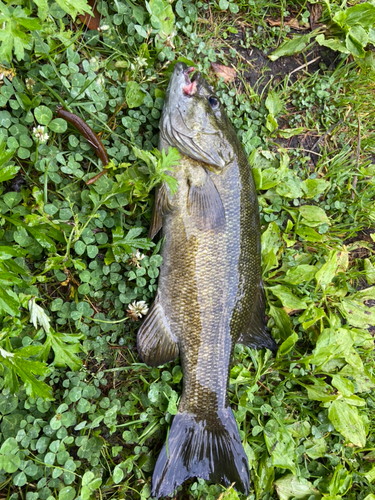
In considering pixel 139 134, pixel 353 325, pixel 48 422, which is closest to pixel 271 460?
pixel 353 325

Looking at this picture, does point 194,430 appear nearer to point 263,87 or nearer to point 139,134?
point 139,134

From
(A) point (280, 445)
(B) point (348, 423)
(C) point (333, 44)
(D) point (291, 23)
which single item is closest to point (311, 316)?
(B) point (348, 423)

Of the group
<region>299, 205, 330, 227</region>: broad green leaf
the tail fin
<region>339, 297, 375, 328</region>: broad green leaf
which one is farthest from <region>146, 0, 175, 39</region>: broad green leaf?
the tail fin

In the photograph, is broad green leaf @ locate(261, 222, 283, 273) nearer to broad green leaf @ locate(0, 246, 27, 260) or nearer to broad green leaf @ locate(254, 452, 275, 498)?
broad green leaf @ locate(254, 452, 275, 498)

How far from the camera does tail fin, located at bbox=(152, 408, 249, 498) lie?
8.63ft

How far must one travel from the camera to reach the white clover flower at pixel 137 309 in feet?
8.84

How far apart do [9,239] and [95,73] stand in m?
1.32

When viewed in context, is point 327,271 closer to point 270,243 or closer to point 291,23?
point 270,243

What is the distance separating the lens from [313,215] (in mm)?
3309

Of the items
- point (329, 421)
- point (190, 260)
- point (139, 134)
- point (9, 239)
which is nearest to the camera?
point (9, 239)

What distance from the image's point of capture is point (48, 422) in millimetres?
2498

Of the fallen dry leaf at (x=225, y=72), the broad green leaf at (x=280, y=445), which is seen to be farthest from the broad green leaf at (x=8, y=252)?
the broad green leaf at (x=280, y=445)

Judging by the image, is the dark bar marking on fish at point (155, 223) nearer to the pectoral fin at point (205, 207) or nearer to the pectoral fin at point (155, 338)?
the pectoral fin at point (205, 207)

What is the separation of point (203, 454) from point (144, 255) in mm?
1468
